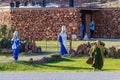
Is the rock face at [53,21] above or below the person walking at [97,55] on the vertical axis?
below

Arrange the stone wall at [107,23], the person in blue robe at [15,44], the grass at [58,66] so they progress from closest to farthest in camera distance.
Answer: the grass at [58,66] < the person in blue robe at [15,44] < the stone wall at [107,23]

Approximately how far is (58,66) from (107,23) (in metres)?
23.8

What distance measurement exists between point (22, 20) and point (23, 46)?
16.2m

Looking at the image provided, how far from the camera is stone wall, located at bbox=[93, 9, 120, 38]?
175ft

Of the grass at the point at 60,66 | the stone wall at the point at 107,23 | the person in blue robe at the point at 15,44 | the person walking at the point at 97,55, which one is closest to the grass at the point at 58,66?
the grass at the point at 60,66

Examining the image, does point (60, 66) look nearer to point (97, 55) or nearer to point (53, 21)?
point (97, 55)

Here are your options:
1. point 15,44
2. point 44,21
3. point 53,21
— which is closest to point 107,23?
point 53,21

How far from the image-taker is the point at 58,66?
30.7 m

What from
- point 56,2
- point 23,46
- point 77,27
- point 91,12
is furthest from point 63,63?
point 56,2

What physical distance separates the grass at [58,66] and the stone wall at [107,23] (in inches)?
824

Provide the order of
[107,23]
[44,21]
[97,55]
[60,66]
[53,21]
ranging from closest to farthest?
[97,55]
[60,66]
[53,21]
[44,21]
[107,23]

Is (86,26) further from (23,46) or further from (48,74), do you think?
(48,74)

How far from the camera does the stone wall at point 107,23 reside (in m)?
53.3

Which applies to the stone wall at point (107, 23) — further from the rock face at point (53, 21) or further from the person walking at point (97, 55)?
the person walking at point (97, 55)
